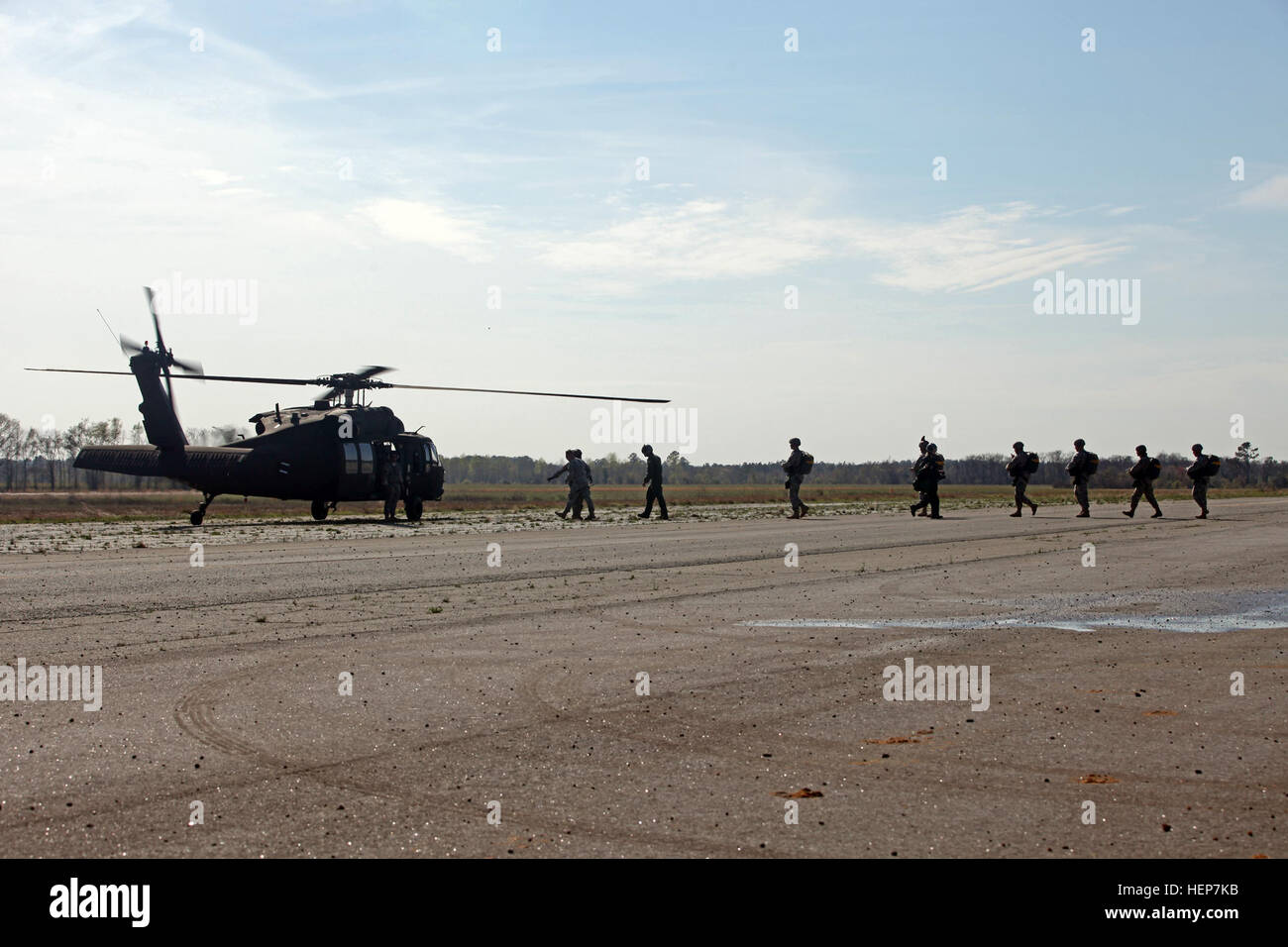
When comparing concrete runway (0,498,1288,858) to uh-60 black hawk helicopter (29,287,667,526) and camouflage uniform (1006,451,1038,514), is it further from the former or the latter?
camouflage uniform (1006,451,1038,514)

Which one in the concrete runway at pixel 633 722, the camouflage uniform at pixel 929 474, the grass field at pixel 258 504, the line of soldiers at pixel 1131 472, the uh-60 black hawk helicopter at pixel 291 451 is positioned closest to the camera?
the concrete runway at pixel 633 722

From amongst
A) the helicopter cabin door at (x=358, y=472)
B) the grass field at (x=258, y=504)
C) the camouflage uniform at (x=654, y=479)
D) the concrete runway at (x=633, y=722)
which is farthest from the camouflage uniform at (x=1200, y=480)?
the helicopter cabin door at (x=358, y=472)

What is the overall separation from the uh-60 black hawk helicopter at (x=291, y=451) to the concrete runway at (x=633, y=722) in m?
13.4

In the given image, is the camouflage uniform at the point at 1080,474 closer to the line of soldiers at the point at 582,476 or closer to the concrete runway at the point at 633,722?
the line of soldiers at the point at 582,476

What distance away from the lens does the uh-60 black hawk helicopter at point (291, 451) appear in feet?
86.6

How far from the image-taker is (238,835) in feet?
14.2

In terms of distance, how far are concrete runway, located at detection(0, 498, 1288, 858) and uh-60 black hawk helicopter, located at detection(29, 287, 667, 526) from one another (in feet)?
44.0

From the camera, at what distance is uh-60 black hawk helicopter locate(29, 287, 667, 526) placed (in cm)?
2639

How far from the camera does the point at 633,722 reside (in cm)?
639

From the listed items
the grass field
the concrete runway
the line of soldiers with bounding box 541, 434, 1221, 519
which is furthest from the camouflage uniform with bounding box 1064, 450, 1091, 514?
the concrete runway

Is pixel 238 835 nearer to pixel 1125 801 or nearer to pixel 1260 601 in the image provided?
pixel 1125 801

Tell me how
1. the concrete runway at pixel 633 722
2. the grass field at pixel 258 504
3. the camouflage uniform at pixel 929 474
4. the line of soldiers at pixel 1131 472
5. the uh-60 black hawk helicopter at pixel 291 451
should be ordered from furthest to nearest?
the grass field at pixel 258 504, the camouflage uniform at pixel 929 474, the line of soldiers at pixel 1131 472, the uh-60 black hawk helicopter at pixel 291 451, the concrete runway at pixel 633 722

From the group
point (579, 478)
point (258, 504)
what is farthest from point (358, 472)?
point (258, 504)
